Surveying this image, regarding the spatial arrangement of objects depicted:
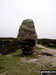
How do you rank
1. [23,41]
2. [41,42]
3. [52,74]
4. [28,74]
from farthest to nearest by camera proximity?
[41,42] < [23,41] < [28,74] < [52,74]

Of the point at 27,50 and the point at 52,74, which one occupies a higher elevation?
the point at 52,74

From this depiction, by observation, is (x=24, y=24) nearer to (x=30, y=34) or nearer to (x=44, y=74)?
(x=30, y=34)

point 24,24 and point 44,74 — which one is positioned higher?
point 24,24

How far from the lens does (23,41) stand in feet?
A: 59.6

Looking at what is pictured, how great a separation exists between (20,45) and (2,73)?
8614 mm

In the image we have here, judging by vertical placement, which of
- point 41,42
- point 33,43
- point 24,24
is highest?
point 24,24

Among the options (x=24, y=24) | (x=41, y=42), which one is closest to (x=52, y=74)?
(x=24, y=24)

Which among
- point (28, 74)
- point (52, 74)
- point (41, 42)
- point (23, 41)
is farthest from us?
point (41, 42)

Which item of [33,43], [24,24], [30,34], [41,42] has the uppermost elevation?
[24,24]

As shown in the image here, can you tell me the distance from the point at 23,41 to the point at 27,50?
1.30 m

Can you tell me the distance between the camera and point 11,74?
32.9ft

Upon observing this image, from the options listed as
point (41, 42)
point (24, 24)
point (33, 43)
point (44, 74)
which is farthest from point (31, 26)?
point (41, 42)

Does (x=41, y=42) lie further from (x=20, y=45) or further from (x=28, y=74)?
(x=28, y=74)

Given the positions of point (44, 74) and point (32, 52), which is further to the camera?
point (32, 52)
